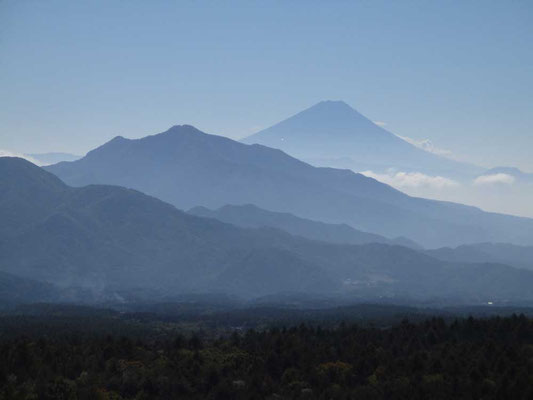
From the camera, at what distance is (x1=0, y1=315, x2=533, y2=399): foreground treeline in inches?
3930

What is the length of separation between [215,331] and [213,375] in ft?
245

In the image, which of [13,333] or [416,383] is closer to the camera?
[416,383]

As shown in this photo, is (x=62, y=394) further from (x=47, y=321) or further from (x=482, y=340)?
(x=47, y=321)

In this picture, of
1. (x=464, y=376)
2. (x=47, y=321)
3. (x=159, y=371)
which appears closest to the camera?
(x=464, y=376)

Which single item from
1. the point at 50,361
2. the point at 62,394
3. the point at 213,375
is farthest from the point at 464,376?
the point at 50,361

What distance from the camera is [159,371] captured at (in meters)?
111

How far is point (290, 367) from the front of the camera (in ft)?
389

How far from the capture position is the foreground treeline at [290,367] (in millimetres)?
99812

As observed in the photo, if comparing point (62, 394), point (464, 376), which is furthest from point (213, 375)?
point (464, 376)

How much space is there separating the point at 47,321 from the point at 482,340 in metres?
106

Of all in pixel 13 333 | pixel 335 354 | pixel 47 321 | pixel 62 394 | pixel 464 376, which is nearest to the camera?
pixel 62 394

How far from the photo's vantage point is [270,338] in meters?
137

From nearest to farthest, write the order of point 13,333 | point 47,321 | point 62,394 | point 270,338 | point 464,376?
point 62,394 < point 464,376 < point 270,338 < point 13,333 < point 47,321

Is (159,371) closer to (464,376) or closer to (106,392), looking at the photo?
(106,392)
